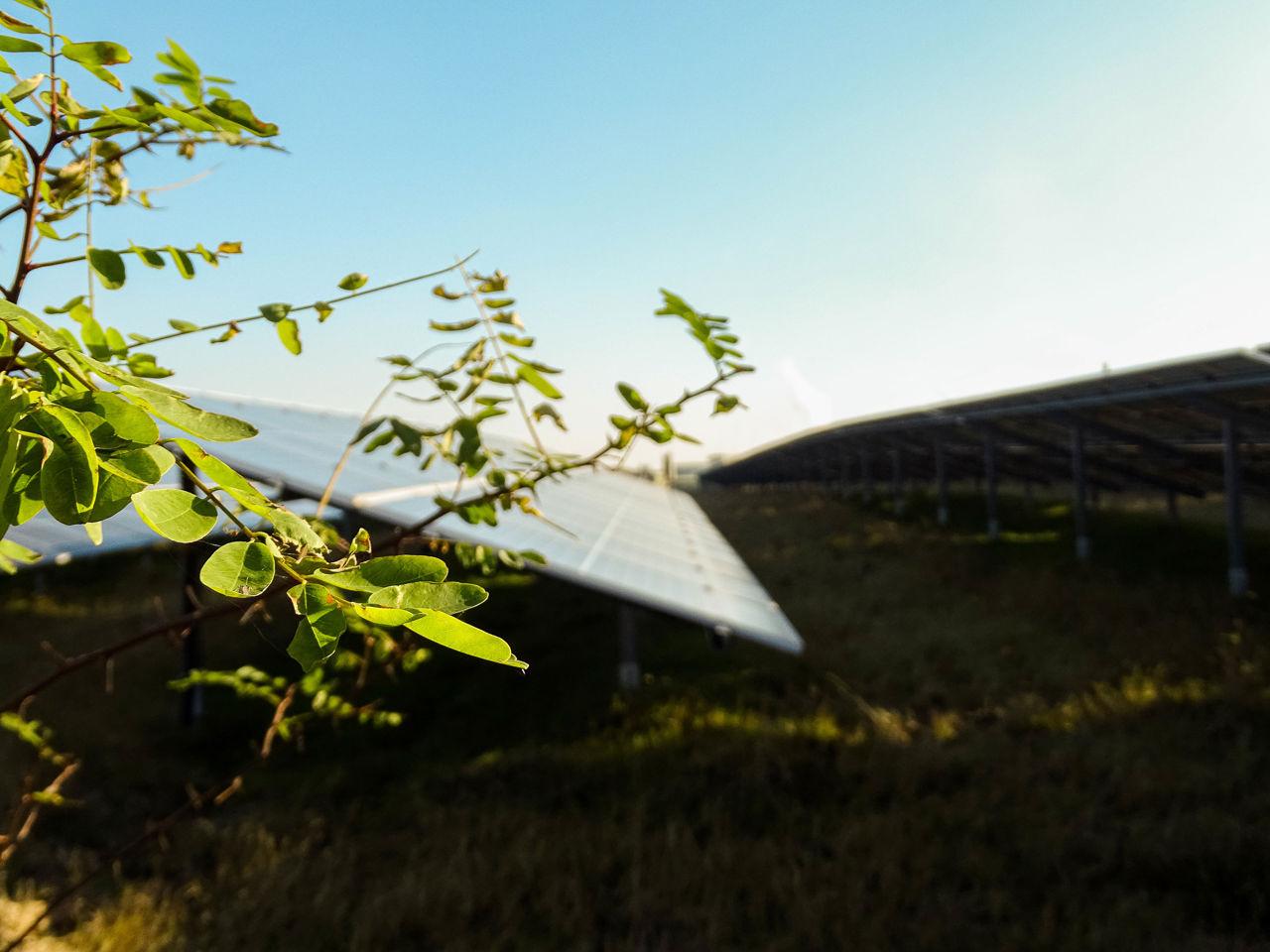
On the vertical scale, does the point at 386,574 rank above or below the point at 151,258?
below

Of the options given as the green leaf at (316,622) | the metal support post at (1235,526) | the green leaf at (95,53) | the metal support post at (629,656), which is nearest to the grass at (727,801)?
the metal support post at (629,656)

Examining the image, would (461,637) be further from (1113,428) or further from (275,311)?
(1113,428)

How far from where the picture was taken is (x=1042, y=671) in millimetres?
8484

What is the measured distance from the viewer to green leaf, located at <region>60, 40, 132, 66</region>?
0.98 m

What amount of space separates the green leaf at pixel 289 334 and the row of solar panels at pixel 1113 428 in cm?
939

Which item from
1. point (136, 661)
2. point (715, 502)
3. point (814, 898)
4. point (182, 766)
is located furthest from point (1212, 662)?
point (715, 502)

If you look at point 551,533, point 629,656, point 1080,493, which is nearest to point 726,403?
point 551,533

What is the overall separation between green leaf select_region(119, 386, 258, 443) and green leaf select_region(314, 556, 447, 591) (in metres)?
0.15

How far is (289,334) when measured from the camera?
1.41 m

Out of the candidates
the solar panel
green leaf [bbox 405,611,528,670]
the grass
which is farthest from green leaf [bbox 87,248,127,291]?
the grass

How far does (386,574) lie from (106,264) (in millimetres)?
885

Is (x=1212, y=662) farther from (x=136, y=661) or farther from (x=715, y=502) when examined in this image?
(x=715, y=502)

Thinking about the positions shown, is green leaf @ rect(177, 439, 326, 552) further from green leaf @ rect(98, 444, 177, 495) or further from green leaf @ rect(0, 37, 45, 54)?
green leaf @ rect(0, 37, 45, 54)

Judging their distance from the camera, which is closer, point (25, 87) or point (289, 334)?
point (25, 87)
